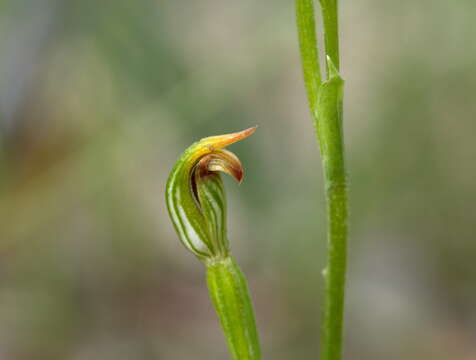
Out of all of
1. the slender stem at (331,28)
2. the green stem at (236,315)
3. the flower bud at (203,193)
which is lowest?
the green stem at (236,315)

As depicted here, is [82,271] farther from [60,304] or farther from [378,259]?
[378,259]

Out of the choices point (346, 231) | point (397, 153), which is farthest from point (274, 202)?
point (346, 231)

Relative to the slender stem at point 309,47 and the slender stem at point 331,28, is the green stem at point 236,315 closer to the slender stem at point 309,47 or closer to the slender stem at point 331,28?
the slender stem at point 309,47

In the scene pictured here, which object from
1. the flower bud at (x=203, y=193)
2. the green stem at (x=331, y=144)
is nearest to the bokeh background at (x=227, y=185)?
the flower bud at (x=203, y=193)

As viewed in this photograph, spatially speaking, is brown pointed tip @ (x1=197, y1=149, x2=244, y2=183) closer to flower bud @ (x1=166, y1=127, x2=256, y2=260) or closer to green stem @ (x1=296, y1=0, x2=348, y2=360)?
flower bud @ (x1=166, y1=127, x2=256, y2=260)

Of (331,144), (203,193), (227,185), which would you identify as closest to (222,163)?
(203,193)

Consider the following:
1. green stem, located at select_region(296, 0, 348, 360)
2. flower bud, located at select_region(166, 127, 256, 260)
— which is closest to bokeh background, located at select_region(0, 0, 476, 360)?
flower bud, located at select_region(166, 127, 256, 260)

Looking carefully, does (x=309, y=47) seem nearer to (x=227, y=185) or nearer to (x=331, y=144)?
(x=331, y=144)
